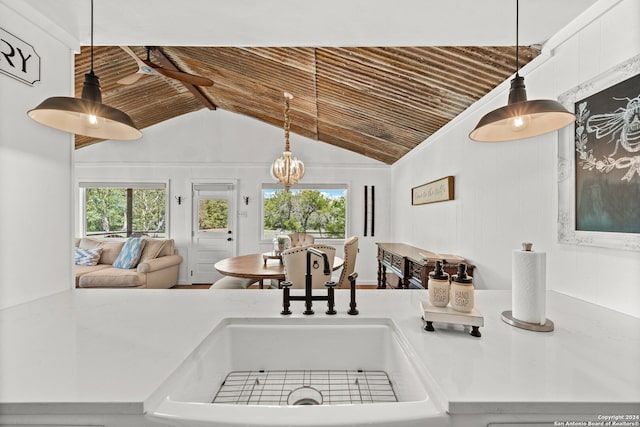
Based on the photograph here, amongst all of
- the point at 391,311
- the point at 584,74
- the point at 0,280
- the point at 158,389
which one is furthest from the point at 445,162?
the point at 0,280

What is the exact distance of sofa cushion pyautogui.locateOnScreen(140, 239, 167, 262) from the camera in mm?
4582

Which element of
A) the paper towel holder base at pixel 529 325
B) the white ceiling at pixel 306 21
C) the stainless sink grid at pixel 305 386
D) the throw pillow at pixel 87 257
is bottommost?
the throw pillow at pixel 87 257

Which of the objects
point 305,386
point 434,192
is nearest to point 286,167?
point 434,192

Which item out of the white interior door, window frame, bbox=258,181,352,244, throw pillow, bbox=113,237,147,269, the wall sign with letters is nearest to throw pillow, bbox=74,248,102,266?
throw pillow, bbox=113,237,147,269

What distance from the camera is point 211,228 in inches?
209

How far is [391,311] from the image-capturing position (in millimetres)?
1184

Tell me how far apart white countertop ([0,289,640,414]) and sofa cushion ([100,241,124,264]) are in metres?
4.04

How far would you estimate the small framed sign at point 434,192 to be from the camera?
2895mm

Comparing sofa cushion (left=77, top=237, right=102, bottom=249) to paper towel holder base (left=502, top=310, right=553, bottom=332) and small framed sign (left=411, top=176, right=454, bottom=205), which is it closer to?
small framed sign (left=411, top=176, right=454, bottom=205)

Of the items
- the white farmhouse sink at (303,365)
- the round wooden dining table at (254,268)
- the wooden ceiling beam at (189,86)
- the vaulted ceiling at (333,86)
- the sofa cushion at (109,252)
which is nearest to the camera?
the white farmhouse sink at (303,365)

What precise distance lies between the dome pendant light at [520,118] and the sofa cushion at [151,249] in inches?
190

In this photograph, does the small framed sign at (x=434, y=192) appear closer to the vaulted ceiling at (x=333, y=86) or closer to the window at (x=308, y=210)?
the vaulted ceiling at (x=333, y=86)

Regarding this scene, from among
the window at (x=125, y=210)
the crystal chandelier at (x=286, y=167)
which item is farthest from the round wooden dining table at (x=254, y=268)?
the window at (x=125, y=210)

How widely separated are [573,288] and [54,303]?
2357mm
